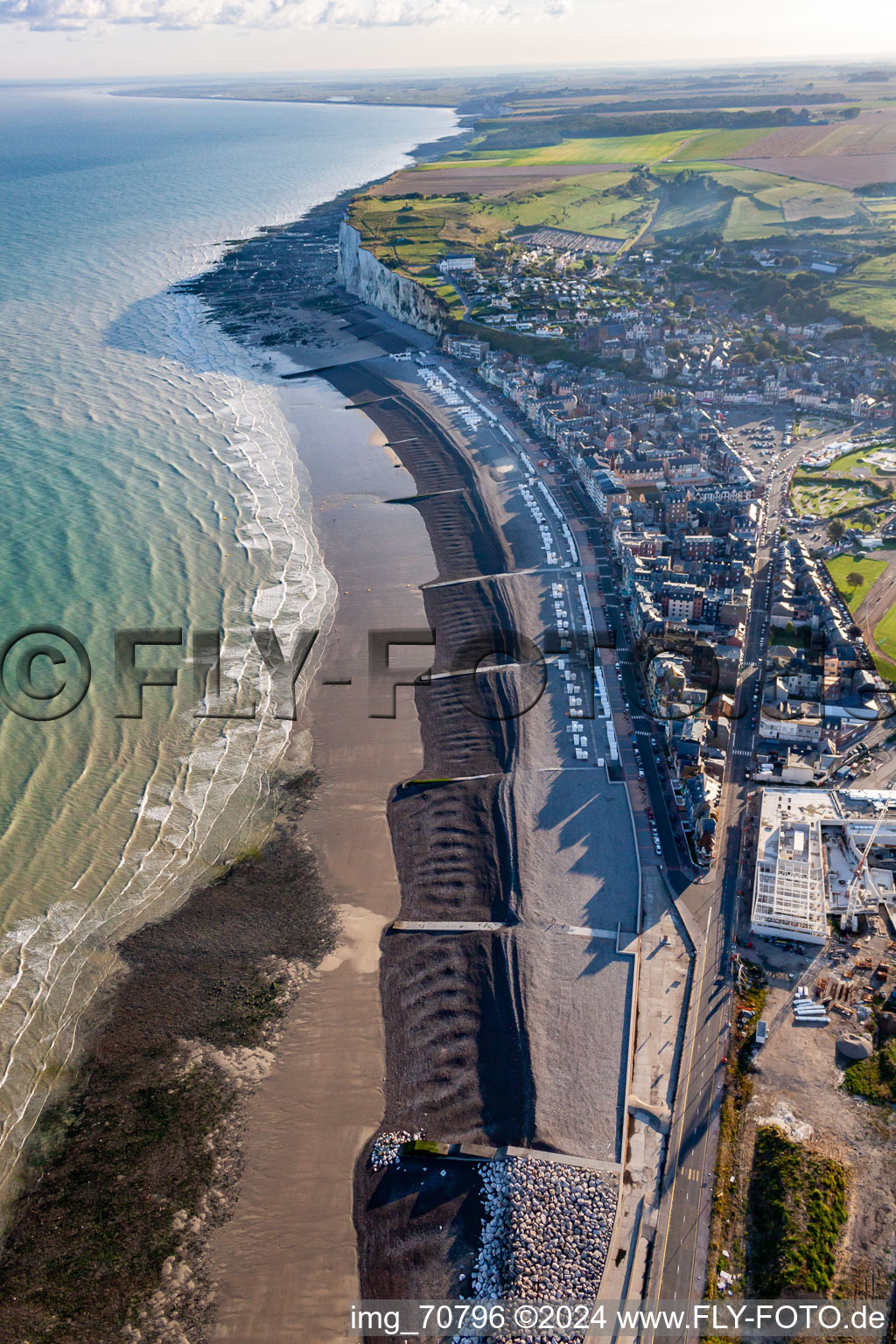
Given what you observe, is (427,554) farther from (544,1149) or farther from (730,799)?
(544,1149)

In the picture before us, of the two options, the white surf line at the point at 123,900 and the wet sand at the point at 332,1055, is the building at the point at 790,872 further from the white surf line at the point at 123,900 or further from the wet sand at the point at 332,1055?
the white surf line at the point at 123,900

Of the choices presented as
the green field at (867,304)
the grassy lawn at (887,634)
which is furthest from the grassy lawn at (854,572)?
the green field at (867,304)

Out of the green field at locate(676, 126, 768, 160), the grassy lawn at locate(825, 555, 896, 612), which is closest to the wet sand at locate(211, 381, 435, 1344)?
the grassy lawn at locate(825, 555, 896, 612)

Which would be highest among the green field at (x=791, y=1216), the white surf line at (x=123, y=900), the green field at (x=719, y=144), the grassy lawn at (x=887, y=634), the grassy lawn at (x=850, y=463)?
the green field at (x=719, y=144)

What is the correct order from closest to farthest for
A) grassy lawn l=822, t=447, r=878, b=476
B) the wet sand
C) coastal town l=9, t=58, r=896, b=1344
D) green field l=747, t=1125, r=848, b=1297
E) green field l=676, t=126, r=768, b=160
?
green field l=747, t=1125, r=848, b=1297
the wet sand
coastal town l=9, t=58, r=896, b=1344
grassy lawn l=822, t=447, r=878, b=476
green field l=676, t=126, r=768, b=160

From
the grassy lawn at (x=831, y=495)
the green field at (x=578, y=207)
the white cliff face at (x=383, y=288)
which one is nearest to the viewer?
the grassy lawn at (x=831, y=495)

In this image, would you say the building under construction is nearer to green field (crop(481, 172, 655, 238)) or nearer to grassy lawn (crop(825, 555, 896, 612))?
grassy lawn (crop(825, 555, 896, 612))

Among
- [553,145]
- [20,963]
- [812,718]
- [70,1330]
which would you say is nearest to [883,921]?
[812,718]
